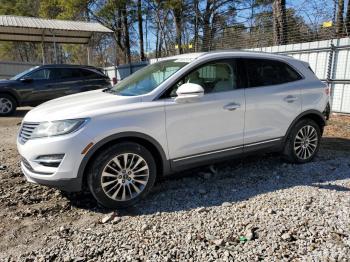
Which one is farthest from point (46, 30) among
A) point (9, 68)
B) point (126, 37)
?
point (126, 37)

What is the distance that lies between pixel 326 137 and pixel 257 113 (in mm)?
3286

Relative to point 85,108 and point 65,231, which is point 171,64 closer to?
point 85,108

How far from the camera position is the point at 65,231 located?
331cm

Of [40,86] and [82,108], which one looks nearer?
[82,108]

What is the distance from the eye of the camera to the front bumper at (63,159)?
11.1 ft

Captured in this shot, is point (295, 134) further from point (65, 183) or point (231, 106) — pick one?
point (65, 183)

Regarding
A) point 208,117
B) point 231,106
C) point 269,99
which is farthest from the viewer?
point 269,99

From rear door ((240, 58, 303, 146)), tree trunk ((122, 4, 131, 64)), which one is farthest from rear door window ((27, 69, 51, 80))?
tree trunk ((122, 4, 131, 64))

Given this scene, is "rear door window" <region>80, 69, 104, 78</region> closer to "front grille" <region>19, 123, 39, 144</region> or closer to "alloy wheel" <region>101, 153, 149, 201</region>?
"front grille" <region>19, 123, 39, 144</region>

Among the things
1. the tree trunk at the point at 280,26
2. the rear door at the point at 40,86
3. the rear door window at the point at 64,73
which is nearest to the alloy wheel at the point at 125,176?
the rear door at the point at 40,86

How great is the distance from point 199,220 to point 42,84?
921cm

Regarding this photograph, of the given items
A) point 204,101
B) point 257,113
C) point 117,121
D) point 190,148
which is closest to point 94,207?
point 117,121

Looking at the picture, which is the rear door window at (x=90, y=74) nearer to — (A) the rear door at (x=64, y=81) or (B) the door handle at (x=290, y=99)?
(A) the rear door at (x=64, y=81)

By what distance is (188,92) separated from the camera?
12.5ft
